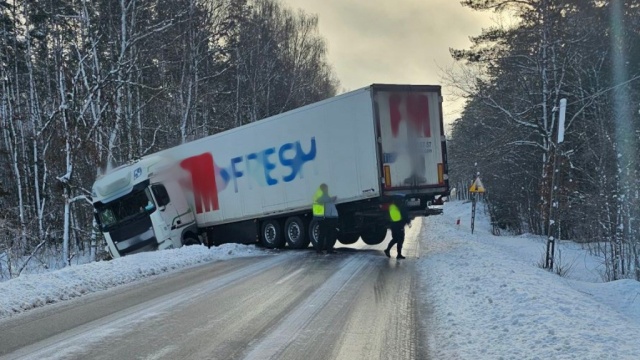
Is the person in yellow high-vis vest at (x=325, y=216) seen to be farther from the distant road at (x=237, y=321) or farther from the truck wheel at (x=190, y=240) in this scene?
the truck wheel at (x=190, y=240)

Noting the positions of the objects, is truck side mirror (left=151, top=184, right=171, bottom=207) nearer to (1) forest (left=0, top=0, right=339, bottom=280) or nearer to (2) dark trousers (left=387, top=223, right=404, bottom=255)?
(1) forest (left=0, top=0, right=339, bottom=280)

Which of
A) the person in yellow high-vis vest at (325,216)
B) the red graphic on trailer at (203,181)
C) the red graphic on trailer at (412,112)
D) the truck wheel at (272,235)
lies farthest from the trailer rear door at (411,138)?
the red graphic on trailer at (203,181)

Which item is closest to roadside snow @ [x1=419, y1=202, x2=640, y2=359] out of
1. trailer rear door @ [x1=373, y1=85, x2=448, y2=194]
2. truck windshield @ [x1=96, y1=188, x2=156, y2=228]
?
trailer rear door @ [x1=373, y1=85, x2=448, y2=194]

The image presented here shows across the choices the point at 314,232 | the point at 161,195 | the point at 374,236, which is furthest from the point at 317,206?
the point at 161,195

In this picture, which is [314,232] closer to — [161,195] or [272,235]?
[272,235]

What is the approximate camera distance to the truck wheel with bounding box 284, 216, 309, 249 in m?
14.7

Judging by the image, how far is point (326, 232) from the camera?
44.5 feet

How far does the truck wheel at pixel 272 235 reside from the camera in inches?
612

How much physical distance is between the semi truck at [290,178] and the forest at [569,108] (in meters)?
4.60

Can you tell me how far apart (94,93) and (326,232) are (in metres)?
10.9

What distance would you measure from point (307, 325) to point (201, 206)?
12.1m

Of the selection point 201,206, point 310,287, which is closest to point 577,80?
point 201,206

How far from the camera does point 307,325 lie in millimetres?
6141

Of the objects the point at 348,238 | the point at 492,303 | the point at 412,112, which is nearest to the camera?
the point at 492,303
